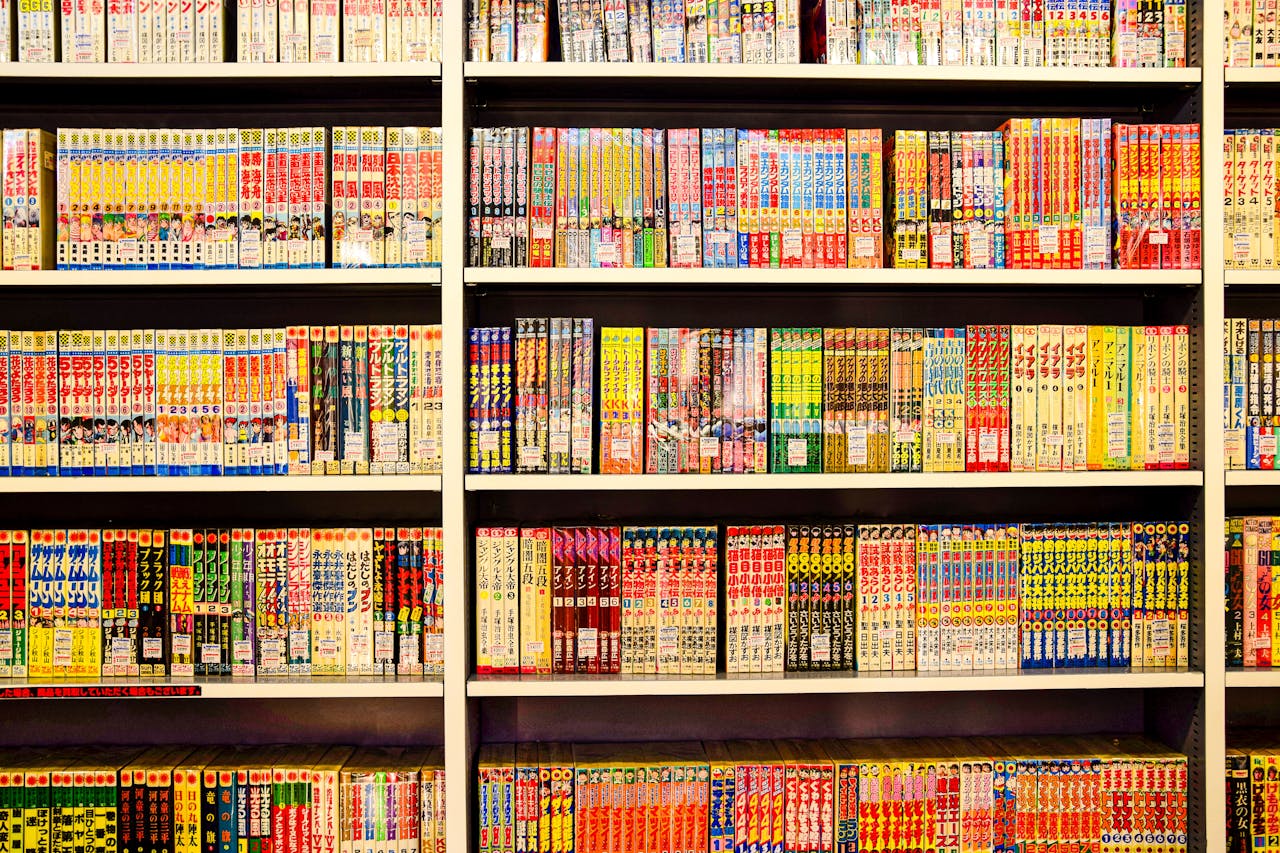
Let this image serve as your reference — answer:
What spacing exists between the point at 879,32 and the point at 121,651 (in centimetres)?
171

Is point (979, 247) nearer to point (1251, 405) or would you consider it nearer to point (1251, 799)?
point (1251, 405)

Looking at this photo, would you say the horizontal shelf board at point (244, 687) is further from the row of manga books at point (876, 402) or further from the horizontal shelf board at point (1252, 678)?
the horizontal shelf board at point (1252, 678)

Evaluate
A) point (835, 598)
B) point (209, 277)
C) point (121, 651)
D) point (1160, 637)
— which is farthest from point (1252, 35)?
point (121, 651)

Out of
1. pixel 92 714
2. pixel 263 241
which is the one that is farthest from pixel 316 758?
pixel 263 241

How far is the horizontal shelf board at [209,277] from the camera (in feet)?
5.10

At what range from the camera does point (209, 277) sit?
1.56 m

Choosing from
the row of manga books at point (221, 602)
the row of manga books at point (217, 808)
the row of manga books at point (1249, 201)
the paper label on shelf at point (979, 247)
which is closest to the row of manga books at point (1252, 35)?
the row of manga books at point (1249, 201)

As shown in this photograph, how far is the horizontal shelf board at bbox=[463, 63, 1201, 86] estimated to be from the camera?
1.58 metres

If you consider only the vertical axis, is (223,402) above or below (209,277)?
below

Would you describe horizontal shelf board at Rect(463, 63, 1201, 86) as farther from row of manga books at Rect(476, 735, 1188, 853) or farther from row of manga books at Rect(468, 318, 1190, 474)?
row of manga books at Rect(476, 735, 1188, 853)

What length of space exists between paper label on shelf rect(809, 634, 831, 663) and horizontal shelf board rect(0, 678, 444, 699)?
2.13 feet

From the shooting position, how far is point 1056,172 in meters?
1.63

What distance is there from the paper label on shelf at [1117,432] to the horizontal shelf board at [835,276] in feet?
0.76

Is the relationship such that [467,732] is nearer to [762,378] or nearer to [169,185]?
[762,378]
